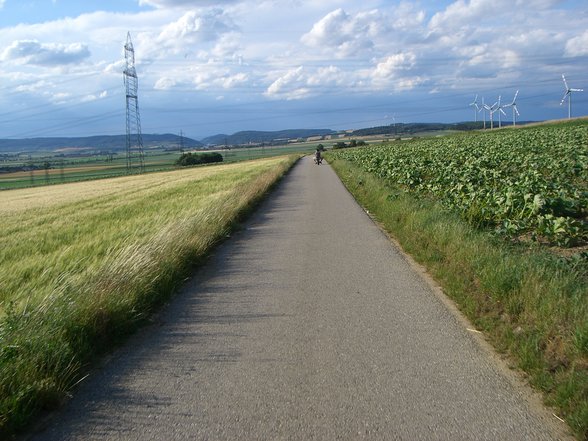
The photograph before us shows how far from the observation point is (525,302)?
5734mm

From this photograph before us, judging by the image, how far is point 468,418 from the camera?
3.90 m

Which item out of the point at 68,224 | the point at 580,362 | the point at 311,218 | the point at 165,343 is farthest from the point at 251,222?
the point at 580,362

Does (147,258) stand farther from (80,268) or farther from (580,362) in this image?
(580,362)

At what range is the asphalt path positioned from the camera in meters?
3.82

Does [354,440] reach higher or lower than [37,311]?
lower

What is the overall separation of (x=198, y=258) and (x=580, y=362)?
6.78 metres

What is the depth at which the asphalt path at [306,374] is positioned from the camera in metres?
3.82

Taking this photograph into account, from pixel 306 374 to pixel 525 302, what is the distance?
2600 mm

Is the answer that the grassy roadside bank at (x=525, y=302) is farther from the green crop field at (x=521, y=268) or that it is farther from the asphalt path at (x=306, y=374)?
the asphalt path at (x=306, y=374)

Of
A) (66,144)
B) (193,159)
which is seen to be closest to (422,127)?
(193,159)

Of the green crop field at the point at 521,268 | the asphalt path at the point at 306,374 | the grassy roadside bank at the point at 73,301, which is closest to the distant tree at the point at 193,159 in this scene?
the green crop field at the point at 521,268

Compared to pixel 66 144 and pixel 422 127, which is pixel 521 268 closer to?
pixel 422 127

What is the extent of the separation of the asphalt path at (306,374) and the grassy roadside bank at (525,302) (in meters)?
0.19

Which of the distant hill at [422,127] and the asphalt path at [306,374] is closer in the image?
the asphalt path at [306,374]
